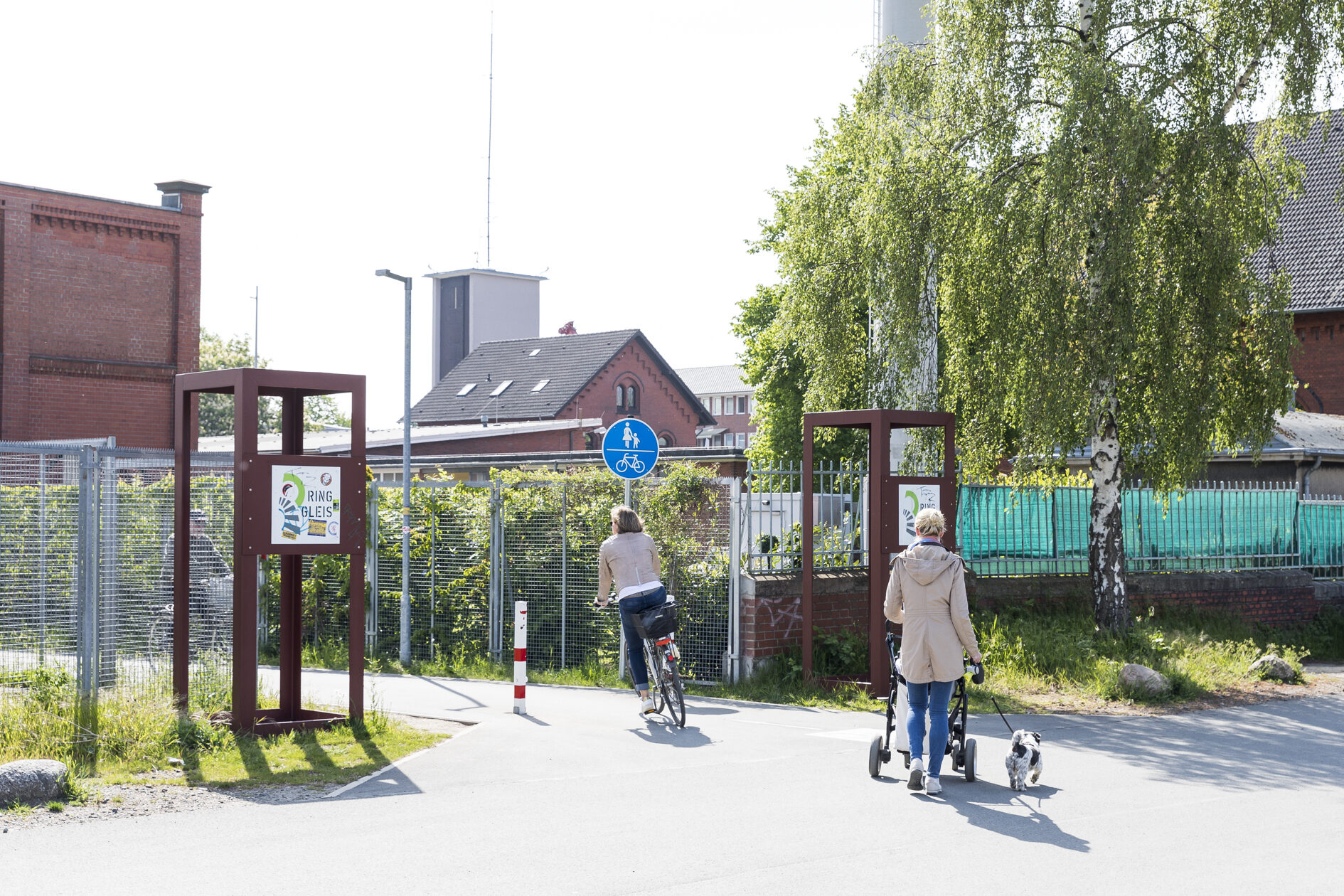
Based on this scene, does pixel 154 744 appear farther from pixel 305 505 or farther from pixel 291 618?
pixel 305 505

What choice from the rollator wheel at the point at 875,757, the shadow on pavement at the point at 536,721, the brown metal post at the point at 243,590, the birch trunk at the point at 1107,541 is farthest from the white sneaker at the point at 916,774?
the birch trunk at the point at 1107,541

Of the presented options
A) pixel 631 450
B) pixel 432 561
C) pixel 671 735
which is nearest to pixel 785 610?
pixel 631 450

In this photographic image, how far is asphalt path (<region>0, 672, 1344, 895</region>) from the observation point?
21.7 ft

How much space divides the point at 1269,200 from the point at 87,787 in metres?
13.1

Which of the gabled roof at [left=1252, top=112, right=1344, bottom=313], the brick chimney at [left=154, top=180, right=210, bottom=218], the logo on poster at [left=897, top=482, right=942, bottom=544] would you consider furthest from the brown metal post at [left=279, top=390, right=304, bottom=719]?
the brick chimney at [left=154, top=180, right=210, bottom=218]

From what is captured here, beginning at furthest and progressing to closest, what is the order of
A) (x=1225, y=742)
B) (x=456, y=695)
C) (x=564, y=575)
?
(x=564, y=575)
(x=456, y=695)
(x=1225, y=742)

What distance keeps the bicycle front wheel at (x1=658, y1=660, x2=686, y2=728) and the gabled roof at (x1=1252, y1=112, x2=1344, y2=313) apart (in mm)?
27181

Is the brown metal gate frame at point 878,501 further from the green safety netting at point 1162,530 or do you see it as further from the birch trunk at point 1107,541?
the green safety netting at point 1162,530

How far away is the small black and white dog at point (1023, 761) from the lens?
8859mm

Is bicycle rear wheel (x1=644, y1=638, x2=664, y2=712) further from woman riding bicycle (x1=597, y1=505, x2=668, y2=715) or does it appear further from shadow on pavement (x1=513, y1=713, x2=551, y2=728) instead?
shadow on pavement (x1=513, y1=713, x2=551, y2=728)

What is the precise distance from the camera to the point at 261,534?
10289 millimetres

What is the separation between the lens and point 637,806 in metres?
8.38

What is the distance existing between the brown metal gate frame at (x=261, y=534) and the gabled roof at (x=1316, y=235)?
29.1m

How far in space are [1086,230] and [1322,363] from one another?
77.7 ft
